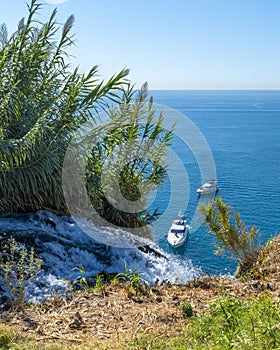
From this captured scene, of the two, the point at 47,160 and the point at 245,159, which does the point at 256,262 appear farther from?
the point at 245,159

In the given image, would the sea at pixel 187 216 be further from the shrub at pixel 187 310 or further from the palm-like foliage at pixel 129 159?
the shrub at pixel 187 310

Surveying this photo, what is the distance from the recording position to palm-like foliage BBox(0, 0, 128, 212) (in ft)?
19.0

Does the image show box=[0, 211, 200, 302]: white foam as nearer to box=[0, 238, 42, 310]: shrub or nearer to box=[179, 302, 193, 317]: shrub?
box=[0, 238, 42, 310]: shrub

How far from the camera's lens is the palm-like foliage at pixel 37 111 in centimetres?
578

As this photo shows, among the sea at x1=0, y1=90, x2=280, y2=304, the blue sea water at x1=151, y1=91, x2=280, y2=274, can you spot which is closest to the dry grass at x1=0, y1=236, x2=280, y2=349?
the sea at x1=0, y1=90, x2=280, y2=304

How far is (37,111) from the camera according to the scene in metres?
6.40

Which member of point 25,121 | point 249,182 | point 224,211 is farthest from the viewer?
point 249,182

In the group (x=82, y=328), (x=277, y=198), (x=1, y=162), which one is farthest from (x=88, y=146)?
(x=277, y=198)

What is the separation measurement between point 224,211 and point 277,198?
30.7 m

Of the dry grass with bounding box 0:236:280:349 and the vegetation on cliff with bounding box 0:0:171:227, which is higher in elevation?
the vegetation on cliff with bounding box 0:0:171:227

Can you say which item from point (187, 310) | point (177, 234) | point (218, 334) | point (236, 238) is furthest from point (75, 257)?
point (177, 234)

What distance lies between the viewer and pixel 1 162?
5625 mm

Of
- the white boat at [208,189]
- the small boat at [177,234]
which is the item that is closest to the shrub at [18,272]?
the small boat at [177,234]

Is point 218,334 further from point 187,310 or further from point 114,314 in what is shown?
point 114,314
